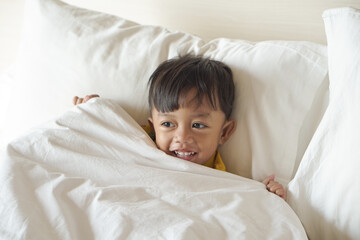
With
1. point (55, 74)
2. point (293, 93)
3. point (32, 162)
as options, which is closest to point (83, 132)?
point (32, 162)

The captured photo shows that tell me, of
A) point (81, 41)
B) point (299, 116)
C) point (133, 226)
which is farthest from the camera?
point (81, 41)

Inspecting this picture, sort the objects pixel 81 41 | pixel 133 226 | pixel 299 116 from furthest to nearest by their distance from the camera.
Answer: pixel 81 41
pixel 299 116
pixel 133 226

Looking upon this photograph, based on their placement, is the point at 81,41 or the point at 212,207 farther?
the point at 81,41

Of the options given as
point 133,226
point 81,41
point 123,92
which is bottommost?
point 133,226

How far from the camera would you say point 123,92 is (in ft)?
3.93

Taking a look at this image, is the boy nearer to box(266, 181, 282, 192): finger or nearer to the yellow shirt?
the yellow shirt

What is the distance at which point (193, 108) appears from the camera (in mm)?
1062

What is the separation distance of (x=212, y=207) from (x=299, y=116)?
348mm

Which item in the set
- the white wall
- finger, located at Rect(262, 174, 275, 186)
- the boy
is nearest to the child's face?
the boy

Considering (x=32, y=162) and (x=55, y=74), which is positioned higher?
(x=55, y=74)

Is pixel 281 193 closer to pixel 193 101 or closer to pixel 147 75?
pixel 193 101

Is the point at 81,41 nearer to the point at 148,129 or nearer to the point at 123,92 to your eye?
the point at 123,92

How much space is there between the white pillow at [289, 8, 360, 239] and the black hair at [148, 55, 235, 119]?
29cm

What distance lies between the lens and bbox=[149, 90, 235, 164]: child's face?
1.06m
